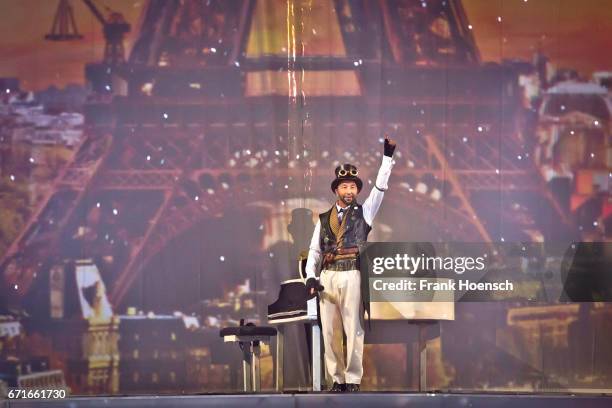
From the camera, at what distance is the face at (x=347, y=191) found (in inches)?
273

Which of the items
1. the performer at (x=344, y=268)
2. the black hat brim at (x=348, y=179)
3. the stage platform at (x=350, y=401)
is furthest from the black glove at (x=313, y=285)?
the stage platform at (x=350, y=401)

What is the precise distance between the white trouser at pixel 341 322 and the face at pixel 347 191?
42 centimetres

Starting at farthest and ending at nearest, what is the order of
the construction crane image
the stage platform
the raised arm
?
the construction crane image
the raised arm
the stage platform

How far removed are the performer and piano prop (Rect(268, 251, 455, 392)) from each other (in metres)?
0.11

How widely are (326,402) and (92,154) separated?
2454 millimetres

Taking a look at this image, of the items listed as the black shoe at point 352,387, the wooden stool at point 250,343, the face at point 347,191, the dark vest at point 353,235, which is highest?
the face at point 347,191

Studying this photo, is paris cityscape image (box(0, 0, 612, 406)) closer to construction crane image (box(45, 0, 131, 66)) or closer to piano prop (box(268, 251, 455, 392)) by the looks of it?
construction crane image (box(45, 0, 131, 66))

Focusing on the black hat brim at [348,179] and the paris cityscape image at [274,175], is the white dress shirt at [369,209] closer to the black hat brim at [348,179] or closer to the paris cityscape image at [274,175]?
the black hat brim at [348,179]

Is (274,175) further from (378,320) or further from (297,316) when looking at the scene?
(378,320)

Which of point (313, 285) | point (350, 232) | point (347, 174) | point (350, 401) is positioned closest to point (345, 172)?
point (347, 174)

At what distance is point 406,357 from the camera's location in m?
Result: 7.59

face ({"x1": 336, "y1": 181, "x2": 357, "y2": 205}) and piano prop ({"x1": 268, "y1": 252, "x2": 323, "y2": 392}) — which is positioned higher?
face ({"x1": 336, "y1": 181, "x2": 357, "y2": 205})

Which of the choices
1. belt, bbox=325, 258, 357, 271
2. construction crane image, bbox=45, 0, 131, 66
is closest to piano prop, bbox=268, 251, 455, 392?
belt, bbox=325, 258, 357, 271

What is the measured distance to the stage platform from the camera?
6234mm
